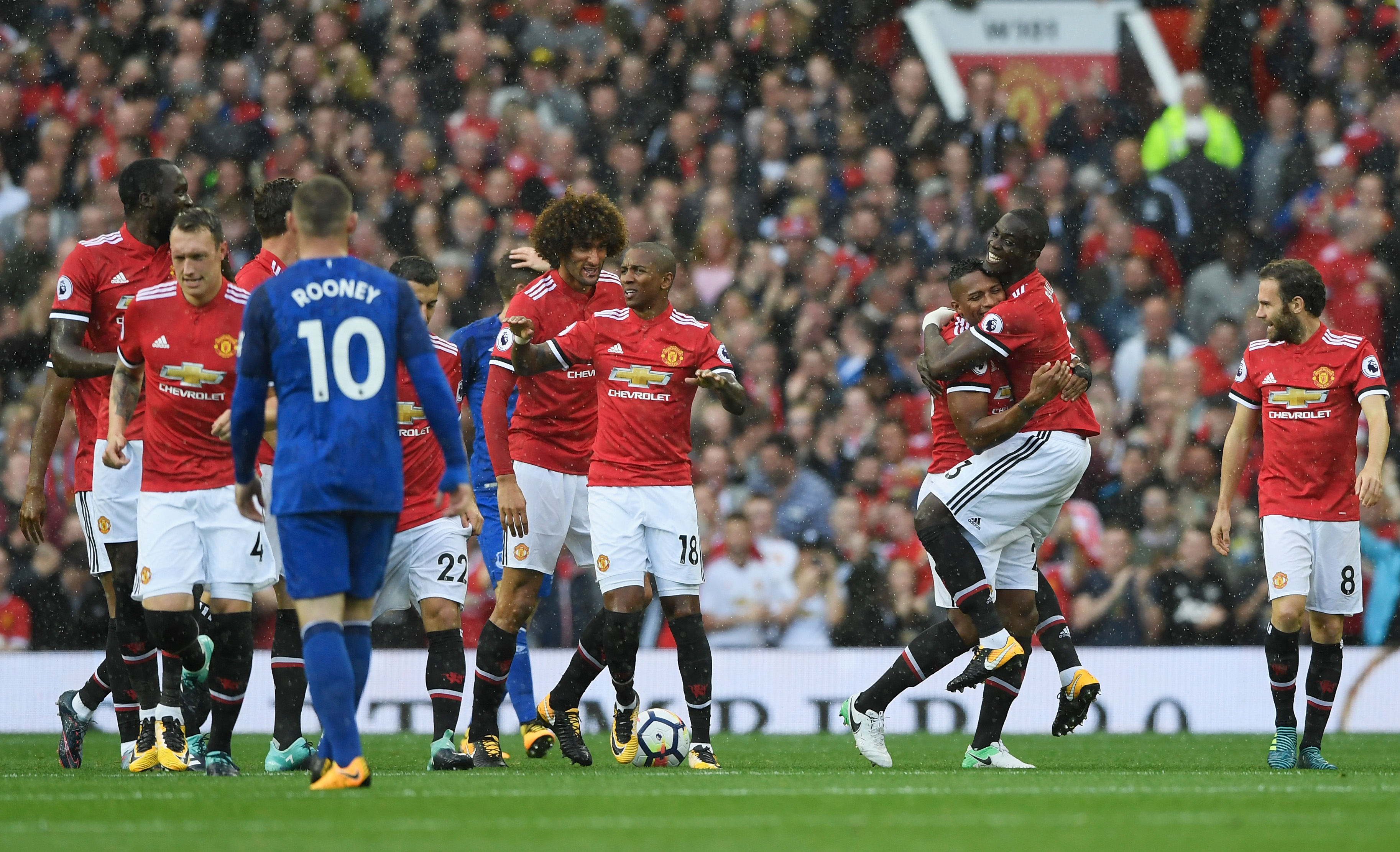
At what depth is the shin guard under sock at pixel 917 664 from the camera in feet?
26.5

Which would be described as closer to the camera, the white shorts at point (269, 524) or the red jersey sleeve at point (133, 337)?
the red jersey sleeve at point (133, 337)

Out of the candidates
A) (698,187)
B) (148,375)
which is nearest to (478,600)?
(698,187)

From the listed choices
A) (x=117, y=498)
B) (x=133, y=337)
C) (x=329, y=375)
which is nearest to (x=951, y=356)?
(x=329, y=375)

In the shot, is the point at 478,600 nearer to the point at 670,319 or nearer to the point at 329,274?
the point at 670,319

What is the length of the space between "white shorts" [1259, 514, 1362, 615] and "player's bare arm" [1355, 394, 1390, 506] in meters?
0.22

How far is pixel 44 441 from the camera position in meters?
8.55

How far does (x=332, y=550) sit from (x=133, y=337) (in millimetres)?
2095

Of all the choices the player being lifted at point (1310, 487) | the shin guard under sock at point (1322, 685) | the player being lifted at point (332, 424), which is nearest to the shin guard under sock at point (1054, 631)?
the player being lifted at point (1310, 487)

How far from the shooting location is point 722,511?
13.5 metres

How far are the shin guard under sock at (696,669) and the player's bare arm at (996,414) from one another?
1.64 meters

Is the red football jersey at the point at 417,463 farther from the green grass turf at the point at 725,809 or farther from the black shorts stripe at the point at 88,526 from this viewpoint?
the black shorts stripe at the point at 88,526

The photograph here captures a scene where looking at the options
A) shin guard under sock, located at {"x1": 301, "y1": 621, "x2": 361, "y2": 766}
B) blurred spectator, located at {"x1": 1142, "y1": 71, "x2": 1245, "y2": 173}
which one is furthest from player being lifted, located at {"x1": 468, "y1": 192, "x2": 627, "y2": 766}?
blurred spectator, located at {"x1": 1142, "y1": 71, "x2": 1245, "y2": 173}

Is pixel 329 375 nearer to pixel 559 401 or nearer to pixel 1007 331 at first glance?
pixel 559 401

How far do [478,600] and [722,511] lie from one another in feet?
6.91
